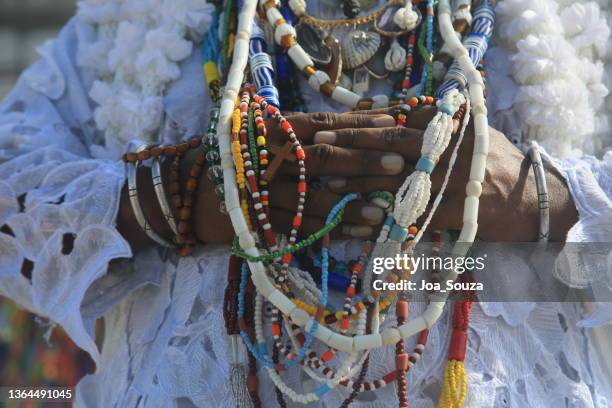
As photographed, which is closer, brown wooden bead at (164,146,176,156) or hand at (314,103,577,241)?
hand at (314,103,577,241)

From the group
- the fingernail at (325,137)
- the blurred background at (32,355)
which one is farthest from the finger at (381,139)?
the blurred background at (32,355)

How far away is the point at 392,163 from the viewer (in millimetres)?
1243

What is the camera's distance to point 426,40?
57.3 inches

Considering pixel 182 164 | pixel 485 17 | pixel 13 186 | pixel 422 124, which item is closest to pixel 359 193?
pixel 422 124

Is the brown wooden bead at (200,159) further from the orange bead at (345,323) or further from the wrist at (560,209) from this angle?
the wrist at (560,209)

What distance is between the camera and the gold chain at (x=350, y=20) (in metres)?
1.49

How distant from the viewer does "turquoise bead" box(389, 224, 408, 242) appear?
123 cm

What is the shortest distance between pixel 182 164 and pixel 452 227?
0.44m

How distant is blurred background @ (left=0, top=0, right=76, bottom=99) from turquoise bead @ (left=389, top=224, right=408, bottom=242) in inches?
206

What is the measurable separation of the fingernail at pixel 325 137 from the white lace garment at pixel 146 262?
0.16 m

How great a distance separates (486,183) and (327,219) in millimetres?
240

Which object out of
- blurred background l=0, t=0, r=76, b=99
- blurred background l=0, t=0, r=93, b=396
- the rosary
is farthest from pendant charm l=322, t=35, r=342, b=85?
blurred background l=0, t=0, r=76, b=99

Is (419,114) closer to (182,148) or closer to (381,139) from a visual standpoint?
(381,139)

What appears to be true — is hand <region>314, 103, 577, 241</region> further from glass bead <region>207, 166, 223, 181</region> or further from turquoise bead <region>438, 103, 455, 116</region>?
glass bead <region>207, 166, 223, 181</region>
